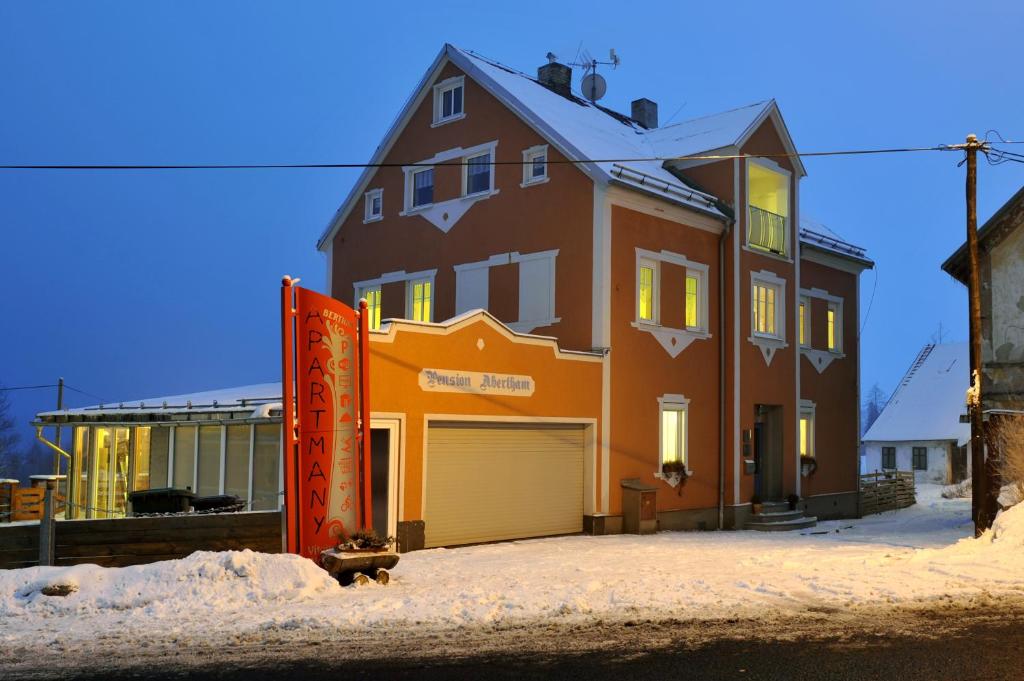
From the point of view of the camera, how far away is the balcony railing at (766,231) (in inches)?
999

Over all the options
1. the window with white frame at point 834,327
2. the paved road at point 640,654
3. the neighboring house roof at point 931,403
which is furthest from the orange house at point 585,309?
the neighboring house roof at point 931,403

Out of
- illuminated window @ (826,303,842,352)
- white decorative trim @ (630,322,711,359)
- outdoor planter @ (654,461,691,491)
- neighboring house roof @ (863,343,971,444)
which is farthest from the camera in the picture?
neighboring house roof @ (863,343,971,444)

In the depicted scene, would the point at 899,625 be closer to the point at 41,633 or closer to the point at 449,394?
the point at 41,633

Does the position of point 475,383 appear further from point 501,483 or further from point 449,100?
point 449,100

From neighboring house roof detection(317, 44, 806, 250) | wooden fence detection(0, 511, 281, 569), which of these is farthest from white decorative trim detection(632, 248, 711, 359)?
wooden fence detection(0, 511, 281, 569)

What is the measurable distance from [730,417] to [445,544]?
30.3ft

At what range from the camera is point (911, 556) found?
49.6 feet

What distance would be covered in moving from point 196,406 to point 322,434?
8336mm

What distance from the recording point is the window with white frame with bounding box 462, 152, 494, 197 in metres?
24.0

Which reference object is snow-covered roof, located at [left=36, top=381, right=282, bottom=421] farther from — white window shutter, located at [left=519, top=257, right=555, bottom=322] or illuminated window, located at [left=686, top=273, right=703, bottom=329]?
illuminated window, located at [left=686, top=273, right=703, bottom=329]

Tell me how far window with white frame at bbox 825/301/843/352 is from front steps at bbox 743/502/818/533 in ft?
20.6

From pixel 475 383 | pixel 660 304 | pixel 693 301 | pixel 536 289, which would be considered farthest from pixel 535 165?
pixel 475 383

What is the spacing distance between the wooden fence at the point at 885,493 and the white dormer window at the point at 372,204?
57.3 feet

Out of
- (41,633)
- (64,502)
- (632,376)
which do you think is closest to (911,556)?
(632,376)
